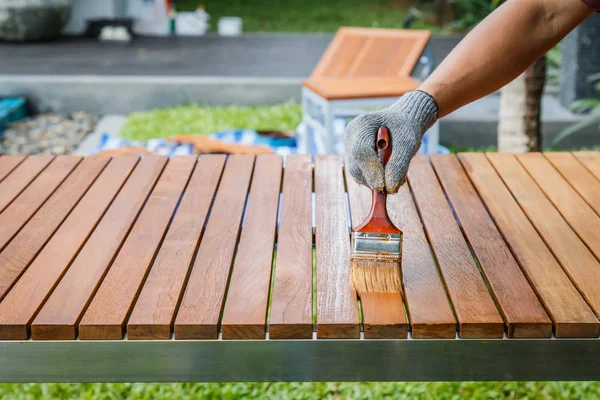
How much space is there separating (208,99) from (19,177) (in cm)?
406

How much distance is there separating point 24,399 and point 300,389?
93cm

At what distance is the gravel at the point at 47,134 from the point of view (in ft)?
18.0

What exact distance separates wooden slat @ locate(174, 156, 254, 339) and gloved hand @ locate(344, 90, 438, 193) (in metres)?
0.38

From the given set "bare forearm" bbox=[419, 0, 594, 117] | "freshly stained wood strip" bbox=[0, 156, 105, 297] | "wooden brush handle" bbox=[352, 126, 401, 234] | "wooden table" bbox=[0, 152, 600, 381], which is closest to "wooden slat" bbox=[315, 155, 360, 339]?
"wooden table" bbox=[0, 152, 600, 381]

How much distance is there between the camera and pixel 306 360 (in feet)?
4.86

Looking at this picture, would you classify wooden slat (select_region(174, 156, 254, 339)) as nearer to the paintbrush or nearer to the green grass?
the paintbrush

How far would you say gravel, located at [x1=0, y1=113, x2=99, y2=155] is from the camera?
5.49 m

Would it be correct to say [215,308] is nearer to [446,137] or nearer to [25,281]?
[25,281]

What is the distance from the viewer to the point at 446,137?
5.26 metres

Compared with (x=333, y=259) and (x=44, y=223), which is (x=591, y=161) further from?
(x=44, y=223)

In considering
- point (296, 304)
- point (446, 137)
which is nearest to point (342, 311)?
point (296, 304)

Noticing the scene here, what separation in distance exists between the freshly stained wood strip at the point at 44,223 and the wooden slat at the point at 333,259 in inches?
26.7

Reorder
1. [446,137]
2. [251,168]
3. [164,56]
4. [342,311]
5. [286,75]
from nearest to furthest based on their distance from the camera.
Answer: [342,311], [251,168], [446,137], [286,75], [164,56]

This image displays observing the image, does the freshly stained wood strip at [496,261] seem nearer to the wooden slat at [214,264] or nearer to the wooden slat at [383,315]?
the wooden slat at [383,315]
